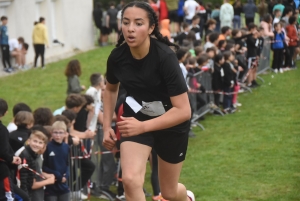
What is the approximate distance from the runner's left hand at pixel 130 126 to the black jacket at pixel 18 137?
269 cm

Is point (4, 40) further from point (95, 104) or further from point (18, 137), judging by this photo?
point (18, 137)

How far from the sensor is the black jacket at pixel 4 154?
25.0ft

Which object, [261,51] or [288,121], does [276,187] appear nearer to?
[288,121]

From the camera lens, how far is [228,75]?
16.1 meters

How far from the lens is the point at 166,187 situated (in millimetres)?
7020

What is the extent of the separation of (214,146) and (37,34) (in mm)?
11392

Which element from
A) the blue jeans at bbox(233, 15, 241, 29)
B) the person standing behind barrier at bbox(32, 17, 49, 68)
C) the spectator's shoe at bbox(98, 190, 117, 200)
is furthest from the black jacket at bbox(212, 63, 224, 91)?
the blue jeans at bbox(233, 15, 241, 29)

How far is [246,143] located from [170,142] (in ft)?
23.5

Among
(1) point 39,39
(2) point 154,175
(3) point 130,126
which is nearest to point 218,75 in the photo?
(2) point 154,175

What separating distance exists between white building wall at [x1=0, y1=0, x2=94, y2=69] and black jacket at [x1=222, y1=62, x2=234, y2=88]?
10.1 m

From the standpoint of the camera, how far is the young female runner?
632 cm

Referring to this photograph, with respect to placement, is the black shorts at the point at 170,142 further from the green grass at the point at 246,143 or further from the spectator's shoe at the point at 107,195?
the spectator's shoe at the point at 107,195

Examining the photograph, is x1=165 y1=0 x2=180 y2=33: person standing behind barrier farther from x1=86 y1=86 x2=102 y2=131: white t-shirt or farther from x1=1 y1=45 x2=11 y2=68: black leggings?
x1=86 y1=86 x2=102 y2=131: white t-shirt

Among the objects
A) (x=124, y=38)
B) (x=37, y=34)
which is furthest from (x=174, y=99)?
(x=37, y=34)
